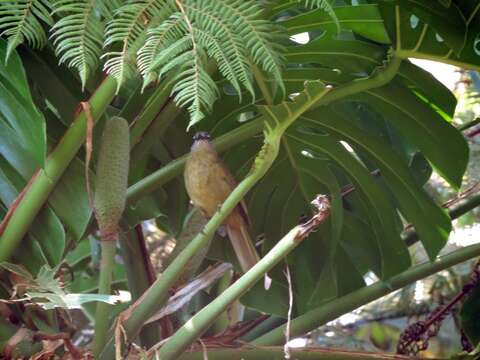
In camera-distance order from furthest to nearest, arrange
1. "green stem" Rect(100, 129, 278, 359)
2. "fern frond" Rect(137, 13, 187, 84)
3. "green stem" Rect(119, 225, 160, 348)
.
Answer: "green stem" Rect(119, 225, 160, 348) < "green stem" Rect(100, 129, 278, 359) < "fern frond" Rect(137, 13, 187, 84)

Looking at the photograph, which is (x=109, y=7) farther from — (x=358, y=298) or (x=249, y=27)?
(x=358, y=298)

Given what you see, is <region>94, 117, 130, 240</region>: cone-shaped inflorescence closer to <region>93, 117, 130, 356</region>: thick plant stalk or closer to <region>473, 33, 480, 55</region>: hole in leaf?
<region>93, 117, 130, 356</region>: thick plant stalk

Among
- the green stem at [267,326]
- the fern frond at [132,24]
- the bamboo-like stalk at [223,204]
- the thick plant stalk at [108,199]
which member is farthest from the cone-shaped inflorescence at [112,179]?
the green stem at [267,326]

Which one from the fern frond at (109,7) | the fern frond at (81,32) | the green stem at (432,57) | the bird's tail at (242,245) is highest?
the fern frond at (109,7)

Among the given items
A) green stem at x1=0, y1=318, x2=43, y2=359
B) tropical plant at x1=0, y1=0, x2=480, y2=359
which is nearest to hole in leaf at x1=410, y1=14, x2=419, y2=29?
tropical plant at x1=0, y1=0, x2=480, y2=359

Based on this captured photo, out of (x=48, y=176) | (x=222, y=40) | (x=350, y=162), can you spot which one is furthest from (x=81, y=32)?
(x=350, y=162)

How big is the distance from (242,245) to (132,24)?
1.84 feet

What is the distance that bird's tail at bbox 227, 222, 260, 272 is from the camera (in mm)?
1336

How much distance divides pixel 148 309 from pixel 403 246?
20.1 inches

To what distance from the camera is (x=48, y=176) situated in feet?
3.53

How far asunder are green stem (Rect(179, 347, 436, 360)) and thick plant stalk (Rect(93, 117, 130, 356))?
0.13 meters

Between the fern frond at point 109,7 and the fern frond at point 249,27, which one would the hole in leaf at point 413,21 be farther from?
the fern frond at point 109,7

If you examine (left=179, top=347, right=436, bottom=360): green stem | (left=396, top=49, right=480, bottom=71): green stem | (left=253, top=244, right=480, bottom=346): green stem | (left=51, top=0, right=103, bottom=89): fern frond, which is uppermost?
(left=51, top=0, right=103, bottom=89): fern frond

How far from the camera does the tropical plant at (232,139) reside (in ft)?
2.89
